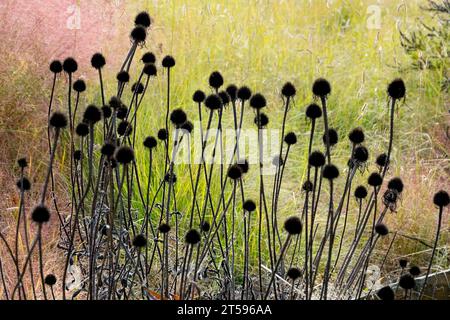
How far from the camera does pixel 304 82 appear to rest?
14.9 feet

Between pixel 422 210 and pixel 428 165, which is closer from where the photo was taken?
pixel 422 210

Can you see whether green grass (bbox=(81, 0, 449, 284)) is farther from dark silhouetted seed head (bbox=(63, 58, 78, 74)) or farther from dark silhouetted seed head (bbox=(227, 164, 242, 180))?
dark silhouetted seed head (bbox=(227, 164, 242, 180))

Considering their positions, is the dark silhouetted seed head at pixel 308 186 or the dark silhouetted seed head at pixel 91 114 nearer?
the dark silhouetted seed head at pixel 91 114

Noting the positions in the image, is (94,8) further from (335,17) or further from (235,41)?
(335,17)

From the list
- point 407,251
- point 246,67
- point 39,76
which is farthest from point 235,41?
point 407,251

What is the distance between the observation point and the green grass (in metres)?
3.66

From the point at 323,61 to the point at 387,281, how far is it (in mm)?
1956

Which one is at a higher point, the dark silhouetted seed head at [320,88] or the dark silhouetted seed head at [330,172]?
the dark silhouetted seed head at [320,88]

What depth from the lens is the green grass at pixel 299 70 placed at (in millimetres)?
3658

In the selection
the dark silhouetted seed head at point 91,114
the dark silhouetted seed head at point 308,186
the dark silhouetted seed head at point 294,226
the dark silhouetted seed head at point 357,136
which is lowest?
the dark silhouetted seed head at point 294,226

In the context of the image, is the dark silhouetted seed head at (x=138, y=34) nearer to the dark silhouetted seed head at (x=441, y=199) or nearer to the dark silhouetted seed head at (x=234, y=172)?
the dark silhouetted seed head at (x=234, y=172)

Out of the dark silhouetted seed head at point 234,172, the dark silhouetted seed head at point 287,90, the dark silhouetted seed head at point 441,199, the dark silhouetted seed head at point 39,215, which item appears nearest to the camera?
the dark silhouetted seed head at point 39,215

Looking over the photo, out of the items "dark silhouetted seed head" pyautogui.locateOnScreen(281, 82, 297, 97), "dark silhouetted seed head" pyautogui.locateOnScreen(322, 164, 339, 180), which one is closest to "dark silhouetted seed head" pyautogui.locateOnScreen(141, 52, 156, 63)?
"dark silhouetted seed head" pyautogui.locateOnScreen(281, 82, 297, 97)

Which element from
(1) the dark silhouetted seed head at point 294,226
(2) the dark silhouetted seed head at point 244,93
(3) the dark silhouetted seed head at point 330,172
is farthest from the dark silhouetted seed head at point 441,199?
(2) the dark silhouetted seed head at point 244,93
